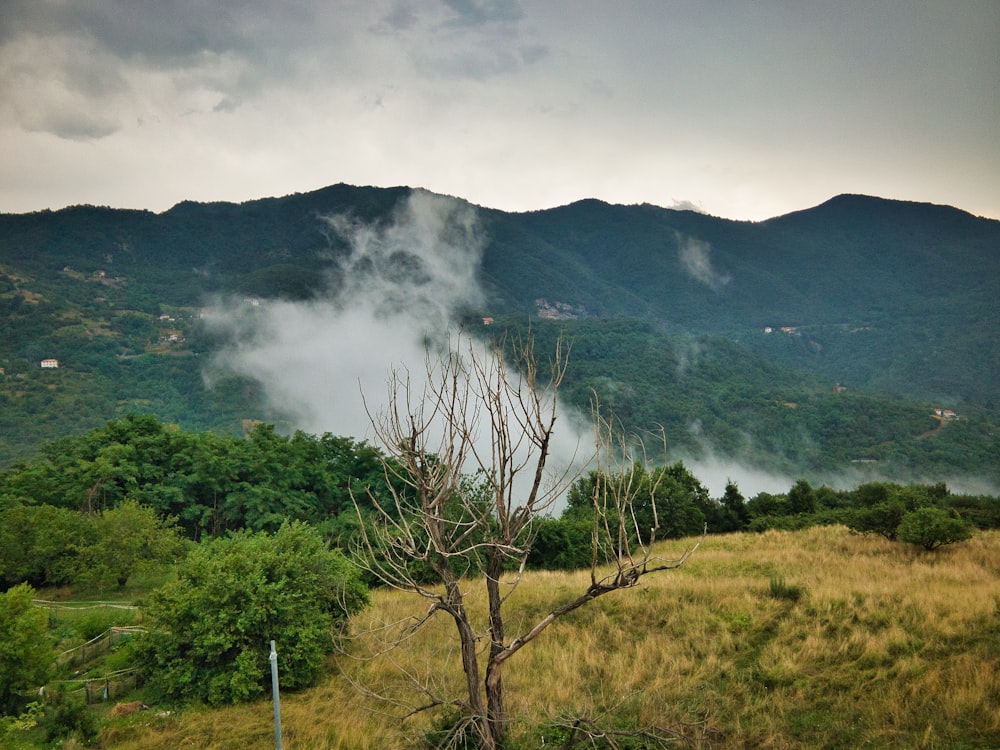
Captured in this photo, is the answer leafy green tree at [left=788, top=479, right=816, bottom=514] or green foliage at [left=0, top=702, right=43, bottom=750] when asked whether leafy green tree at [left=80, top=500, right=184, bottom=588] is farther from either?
leafy green tree at [left=788, top=479, right=816, bottom=514]

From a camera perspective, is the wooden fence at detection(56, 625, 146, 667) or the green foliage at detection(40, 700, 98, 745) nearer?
the green foliage at detection(40, 700, 98, 745)

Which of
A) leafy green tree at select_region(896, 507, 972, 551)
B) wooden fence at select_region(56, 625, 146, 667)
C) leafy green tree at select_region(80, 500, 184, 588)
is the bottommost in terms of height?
leafy green tree at select_region(80, 500, 184, 588)

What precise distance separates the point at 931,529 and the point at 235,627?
662 inches

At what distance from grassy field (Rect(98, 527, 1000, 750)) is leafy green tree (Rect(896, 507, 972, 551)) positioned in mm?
837

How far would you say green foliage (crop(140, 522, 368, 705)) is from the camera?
32.8ft

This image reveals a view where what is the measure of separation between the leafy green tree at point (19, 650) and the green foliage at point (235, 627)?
6.14ft

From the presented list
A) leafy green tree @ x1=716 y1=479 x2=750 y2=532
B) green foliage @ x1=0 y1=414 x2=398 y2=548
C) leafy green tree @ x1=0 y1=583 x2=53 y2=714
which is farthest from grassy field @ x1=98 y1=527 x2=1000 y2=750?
green foliage @ x1=0 y1=414 x2=398 y2=548

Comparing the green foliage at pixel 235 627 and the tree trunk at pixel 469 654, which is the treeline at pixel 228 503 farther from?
the tree trunk at pixel 469 654

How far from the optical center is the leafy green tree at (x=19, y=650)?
399 inches

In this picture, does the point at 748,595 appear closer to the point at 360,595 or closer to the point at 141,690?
the point at 360,595

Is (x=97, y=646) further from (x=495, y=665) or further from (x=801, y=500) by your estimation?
(x=801, y=500)

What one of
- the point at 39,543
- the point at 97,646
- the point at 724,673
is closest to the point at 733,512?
the point at 724,673

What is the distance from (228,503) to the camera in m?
33.1

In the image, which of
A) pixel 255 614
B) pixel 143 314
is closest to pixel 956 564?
pixel 255 614
